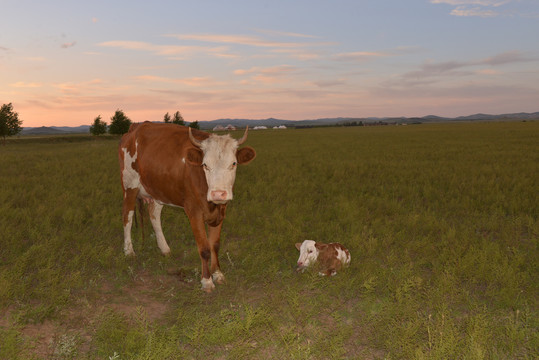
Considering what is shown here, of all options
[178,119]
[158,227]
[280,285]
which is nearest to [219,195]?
[280,285]

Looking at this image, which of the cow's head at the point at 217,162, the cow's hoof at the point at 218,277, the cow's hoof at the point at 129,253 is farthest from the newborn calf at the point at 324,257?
the cow's hoof at the point at 129,253

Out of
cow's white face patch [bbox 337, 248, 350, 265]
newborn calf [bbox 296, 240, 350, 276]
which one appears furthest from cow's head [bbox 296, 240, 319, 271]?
cow's white face patch [bbox 337, 248, 350, 265]

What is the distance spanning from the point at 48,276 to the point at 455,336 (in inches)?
197

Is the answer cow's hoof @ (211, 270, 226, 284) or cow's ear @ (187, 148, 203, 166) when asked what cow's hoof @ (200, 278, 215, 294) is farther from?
cow's ear @ (187, 148, 203, 166)

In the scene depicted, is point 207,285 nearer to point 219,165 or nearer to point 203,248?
point 203,248

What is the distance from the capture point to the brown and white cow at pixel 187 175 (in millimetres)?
4465

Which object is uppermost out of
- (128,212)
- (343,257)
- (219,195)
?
(219,195)

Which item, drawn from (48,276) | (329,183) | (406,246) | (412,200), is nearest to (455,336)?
(406,246)

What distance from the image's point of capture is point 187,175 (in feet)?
16.6

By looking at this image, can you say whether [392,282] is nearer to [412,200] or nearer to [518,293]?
[518,293]

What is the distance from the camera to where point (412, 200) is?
9.36m

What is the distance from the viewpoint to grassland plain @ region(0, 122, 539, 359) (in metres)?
3.37

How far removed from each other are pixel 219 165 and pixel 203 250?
51.8 inches

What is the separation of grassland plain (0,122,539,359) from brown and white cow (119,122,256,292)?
516mm
